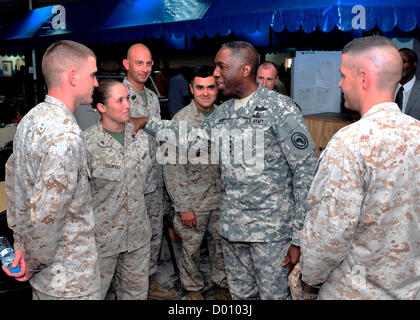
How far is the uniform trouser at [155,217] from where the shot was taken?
139 inches

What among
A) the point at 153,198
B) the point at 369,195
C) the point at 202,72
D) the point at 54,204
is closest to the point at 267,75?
the point at 202,72

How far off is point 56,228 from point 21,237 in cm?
31

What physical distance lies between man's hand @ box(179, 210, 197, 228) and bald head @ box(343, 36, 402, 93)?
1981 millimetres

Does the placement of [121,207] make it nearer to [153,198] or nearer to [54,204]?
[153,198]

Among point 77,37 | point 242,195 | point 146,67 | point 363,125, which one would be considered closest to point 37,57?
point 77,37

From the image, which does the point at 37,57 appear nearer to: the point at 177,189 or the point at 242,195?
the point at 177,189

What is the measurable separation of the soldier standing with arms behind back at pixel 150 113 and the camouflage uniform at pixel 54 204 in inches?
62.2

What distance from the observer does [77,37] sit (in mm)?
7211

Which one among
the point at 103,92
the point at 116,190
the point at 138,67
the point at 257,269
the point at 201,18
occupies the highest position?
the point at 201,18

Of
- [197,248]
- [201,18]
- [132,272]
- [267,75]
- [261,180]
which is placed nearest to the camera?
[261,180]

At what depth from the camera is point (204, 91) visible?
334cm

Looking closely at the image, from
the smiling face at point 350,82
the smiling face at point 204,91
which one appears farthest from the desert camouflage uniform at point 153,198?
the smiling face at point 350,82

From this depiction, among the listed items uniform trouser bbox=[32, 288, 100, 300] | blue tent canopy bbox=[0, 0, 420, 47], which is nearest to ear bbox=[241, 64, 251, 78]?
uniform trouser bbox=[32, 288, 100, 300]

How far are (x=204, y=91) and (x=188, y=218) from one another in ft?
3.23
